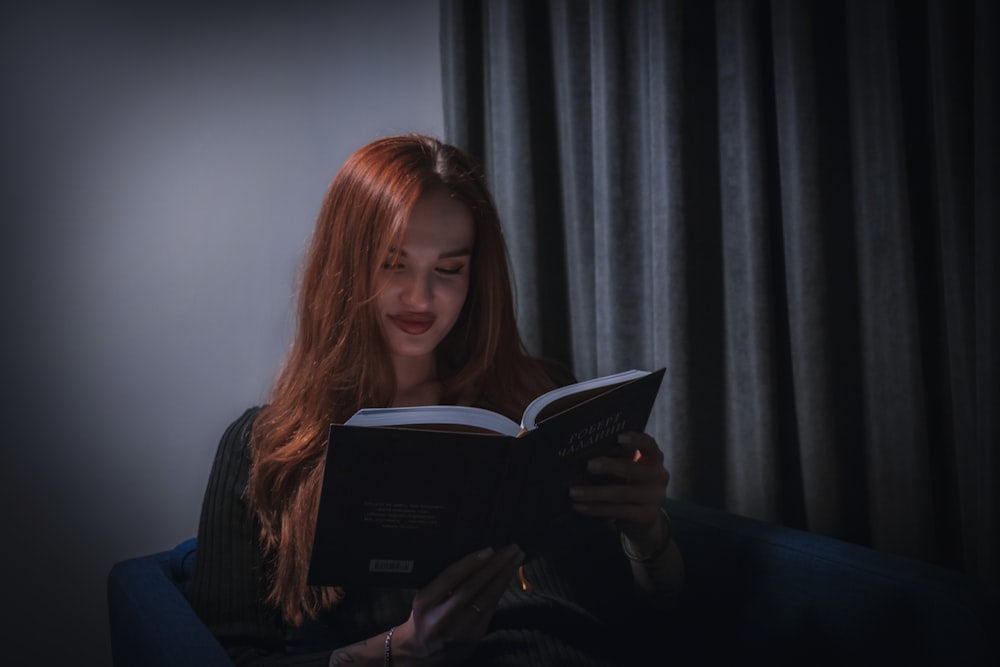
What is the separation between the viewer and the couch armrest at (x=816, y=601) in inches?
37.4

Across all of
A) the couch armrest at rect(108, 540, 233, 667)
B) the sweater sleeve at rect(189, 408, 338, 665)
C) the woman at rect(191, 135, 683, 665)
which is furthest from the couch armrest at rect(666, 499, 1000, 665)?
the couch armrest at rect(108, 540, 233, 667)

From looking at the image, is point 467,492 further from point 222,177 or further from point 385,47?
point 385,47

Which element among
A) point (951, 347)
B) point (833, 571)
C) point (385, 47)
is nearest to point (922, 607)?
point (833, 571)

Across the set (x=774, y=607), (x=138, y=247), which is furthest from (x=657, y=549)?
(x=138, y=247)

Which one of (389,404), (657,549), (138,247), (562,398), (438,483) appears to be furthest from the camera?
(138,247)

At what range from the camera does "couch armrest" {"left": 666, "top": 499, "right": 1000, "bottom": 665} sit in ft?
3.12

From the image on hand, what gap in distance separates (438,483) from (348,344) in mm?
466

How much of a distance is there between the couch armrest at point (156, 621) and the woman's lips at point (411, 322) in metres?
0.48

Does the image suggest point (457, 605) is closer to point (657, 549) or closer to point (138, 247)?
point (657, 549)

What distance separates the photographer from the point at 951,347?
1.17 meters

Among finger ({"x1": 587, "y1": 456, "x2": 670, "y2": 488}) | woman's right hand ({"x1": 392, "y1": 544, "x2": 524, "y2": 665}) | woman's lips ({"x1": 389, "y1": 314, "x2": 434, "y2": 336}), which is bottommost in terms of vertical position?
woman's right hand ({"x1": 392, "y1": 544, "x2": 524, "y2": 665})

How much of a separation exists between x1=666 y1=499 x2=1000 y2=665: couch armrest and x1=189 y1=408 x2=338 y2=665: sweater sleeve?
0.60m

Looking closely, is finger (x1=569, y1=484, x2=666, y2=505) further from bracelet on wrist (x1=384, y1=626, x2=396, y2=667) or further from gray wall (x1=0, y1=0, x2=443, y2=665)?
gray wall (x1=0, y1=0, x2=443, y2=665)

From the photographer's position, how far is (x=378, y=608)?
111 cm
